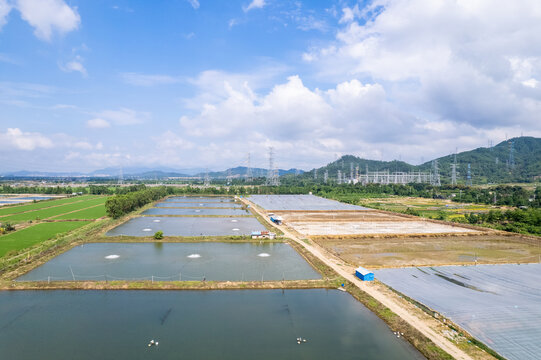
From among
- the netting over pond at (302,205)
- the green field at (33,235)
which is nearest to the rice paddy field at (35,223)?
the green field at (33,235)

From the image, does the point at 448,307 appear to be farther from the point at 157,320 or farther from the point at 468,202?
the point at 468,202

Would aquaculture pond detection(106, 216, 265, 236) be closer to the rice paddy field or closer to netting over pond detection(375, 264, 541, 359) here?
the rice paddy field

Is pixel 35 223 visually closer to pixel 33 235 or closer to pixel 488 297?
pixel 33 235

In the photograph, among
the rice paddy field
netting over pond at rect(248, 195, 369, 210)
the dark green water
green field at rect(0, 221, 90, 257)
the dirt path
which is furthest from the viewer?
netting over pond at rect(248, 195, 369, 210)

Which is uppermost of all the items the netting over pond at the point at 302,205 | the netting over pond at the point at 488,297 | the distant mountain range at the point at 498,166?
the distant mountain range at the point at 498,166

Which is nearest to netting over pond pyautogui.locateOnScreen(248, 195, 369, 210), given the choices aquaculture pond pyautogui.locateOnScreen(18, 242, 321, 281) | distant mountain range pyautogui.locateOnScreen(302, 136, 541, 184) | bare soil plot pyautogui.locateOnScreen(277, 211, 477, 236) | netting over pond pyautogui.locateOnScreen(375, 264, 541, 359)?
bare soil plot pyautogui.locateOnScreen(277, 211, 477, 236)

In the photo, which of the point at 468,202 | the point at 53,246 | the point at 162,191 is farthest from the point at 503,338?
the point at 162,191

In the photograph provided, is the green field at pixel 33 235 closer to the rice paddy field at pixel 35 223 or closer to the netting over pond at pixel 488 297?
the rice paddy field at pixel 35 223
